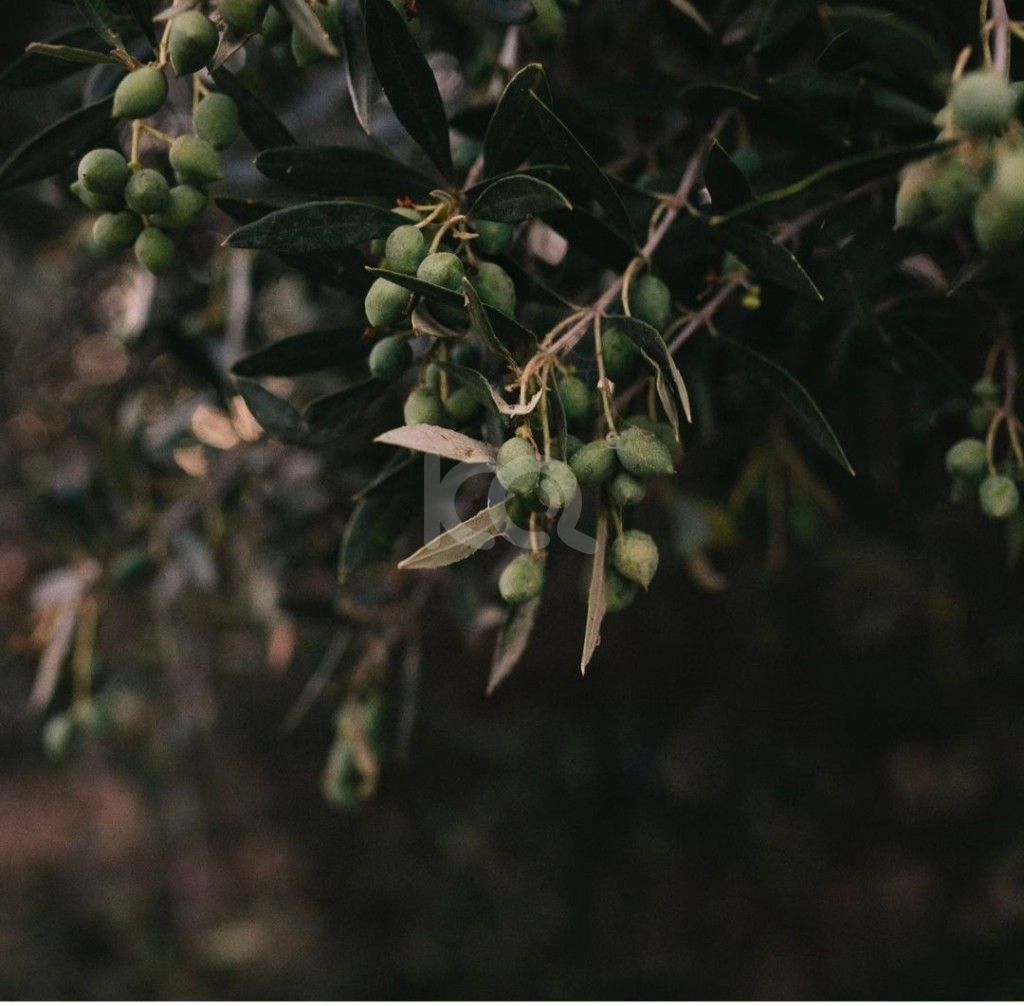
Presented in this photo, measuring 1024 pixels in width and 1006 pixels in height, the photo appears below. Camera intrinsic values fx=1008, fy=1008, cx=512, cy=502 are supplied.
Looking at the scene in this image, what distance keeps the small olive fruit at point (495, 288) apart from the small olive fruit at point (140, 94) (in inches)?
10.6

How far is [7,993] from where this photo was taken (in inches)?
122

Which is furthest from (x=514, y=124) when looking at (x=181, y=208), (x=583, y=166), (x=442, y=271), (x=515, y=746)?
(x=515, y=746)

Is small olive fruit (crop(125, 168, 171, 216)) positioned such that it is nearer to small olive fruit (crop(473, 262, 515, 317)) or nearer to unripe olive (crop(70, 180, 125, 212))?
unripe olive (crop(70, 180, 125, 212))

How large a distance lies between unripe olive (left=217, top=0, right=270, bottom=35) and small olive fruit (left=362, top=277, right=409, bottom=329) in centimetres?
21

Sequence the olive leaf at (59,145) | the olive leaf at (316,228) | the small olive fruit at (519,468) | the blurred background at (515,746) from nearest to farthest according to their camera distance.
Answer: the small olive fruit at (519,468) < the olive leaf at (316,228) < the olive leaf at (59,145) < the blurred background at (515,746)

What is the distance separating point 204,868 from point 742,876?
6.04 ft

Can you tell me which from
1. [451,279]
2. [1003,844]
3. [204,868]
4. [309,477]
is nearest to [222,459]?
[309,477]

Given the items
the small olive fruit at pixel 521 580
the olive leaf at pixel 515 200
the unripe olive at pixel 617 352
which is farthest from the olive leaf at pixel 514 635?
the olive leaf at pixel 515 200

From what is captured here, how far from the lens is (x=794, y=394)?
0.78m

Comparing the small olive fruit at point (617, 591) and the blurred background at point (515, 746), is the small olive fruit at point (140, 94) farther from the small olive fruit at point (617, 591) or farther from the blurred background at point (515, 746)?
the blurred background at point (515, 746)

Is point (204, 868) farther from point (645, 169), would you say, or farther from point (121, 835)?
point (645, 169)

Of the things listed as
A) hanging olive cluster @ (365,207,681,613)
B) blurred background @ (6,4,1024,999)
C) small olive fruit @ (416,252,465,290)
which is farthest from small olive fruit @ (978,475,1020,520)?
blurred background @ (6,4,1024,999)

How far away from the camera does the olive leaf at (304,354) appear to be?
36.1 inches

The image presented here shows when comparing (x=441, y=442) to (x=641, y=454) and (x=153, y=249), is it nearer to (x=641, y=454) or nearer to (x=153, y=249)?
(x=641, y=454)
